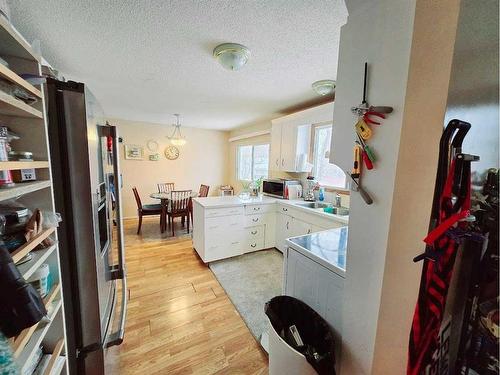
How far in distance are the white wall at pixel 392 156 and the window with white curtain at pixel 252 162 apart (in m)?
3.78

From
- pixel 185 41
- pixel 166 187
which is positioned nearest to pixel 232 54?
pixel 185 41

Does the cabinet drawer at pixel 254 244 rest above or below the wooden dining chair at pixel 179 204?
below

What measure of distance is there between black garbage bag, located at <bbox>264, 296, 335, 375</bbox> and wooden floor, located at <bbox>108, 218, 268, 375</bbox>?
1.46 ft

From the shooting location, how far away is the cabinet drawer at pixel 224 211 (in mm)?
2646

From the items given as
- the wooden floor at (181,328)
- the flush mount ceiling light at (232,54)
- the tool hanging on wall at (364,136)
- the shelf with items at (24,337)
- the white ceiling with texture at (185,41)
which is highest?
the white ceiling with texture at (185,41)

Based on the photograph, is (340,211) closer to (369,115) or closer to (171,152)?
(369,115)

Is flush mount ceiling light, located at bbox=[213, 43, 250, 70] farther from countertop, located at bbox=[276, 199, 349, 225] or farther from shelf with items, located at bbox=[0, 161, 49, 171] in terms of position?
countertop, located at bbox=[276, 199, 349, 225]

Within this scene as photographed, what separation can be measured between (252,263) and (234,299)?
2.59 feet

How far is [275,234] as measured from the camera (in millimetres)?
3273

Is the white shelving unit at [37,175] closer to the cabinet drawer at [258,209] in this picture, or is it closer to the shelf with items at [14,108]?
the shelf with items at [14,108]

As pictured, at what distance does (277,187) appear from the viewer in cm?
342

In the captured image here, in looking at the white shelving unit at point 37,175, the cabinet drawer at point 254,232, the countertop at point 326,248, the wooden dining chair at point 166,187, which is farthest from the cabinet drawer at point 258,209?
the wooden dining chair at point 166,187

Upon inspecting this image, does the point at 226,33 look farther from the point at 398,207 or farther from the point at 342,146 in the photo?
the point at 398,207

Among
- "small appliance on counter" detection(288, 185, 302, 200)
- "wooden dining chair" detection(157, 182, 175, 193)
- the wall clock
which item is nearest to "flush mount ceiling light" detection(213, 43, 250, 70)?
"small appliance on counter" detection(288, 185, 302, 200)
